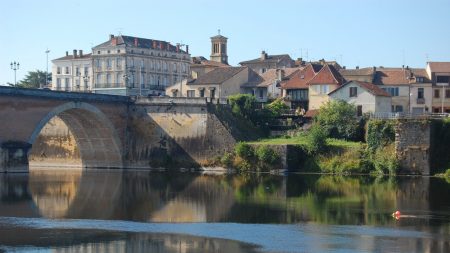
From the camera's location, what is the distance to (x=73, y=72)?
108562 mm

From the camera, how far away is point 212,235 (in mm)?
39562

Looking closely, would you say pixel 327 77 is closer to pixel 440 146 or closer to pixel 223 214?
pixel 440 146

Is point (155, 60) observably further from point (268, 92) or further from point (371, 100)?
point (371, 100)

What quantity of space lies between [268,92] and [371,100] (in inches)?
611

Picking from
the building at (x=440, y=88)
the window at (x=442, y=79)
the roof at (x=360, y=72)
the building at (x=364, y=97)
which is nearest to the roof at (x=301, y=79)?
the roof at (x=360, y=72)

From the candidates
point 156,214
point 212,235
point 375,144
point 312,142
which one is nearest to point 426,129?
point 375,144

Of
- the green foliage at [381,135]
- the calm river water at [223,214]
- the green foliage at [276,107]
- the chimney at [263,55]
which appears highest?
the chimney at [263,55]

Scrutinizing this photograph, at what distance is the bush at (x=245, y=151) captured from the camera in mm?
73981

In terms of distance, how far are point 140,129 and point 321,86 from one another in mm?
18066

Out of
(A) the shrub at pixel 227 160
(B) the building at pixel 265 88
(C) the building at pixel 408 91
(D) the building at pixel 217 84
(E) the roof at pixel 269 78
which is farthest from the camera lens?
(E) the roof at pixel 269 78

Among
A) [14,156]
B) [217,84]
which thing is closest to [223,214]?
[14,156]

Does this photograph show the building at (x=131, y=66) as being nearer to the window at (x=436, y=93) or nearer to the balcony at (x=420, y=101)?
the balcony at (x=420, y=101)

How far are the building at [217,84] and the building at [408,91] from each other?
13949 mm

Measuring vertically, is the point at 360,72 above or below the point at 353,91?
above
